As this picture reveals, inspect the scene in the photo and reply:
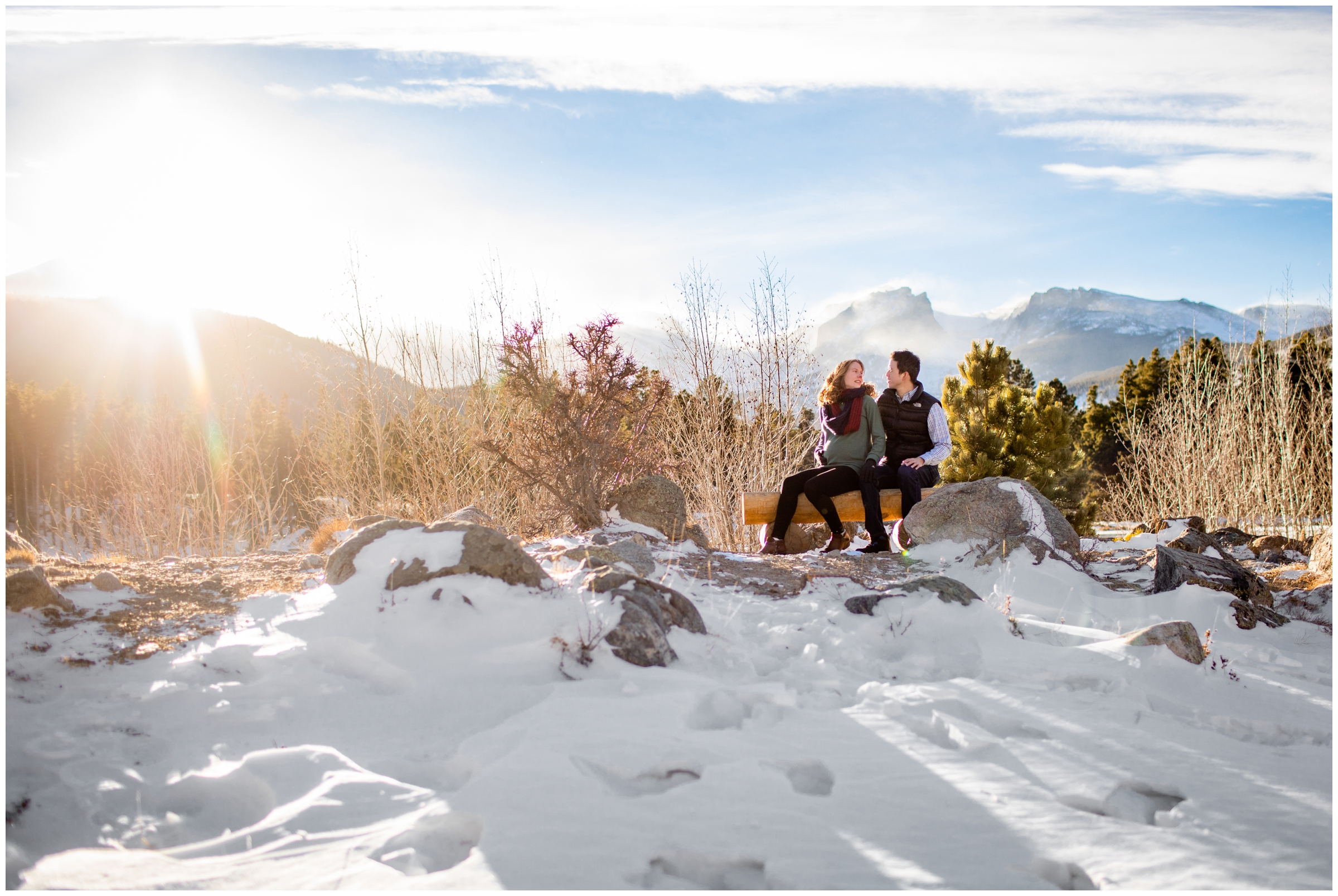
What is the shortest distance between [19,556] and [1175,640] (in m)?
4.56

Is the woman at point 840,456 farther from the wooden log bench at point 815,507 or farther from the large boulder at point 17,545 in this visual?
the large boulder at point 17,545

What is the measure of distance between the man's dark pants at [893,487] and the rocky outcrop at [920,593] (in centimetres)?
177

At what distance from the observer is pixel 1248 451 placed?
24.1 feet

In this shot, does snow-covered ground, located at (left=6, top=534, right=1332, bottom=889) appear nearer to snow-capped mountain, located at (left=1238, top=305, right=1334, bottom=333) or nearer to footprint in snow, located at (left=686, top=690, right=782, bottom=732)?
footprint in snow, located at (left=686, top=690, right=782, bottom=732)

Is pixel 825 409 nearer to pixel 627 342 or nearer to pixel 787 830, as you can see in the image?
pixel 627 342

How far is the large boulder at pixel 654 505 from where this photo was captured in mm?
5695

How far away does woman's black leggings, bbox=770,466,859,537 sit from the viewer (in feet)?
17.5

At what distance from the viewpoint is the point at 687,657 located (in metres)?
2.72

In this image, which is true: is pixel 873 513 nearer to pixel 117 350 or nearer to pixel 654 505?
pixel 654 505

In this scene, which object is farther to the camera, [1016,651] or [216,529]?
[216,529]

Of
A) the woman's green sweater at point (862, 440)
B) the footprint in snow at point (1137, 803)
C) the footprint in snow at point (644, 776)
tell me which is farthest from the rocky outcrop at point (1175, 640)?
the woman's green sweater at point (862, 440)

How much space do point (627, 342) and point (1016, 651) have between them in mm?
3884

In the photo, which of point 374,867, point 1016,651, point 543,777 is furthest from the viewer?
point 1016,651

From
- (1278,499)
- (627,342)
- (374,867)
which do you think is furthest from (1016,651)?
(1278,499)
